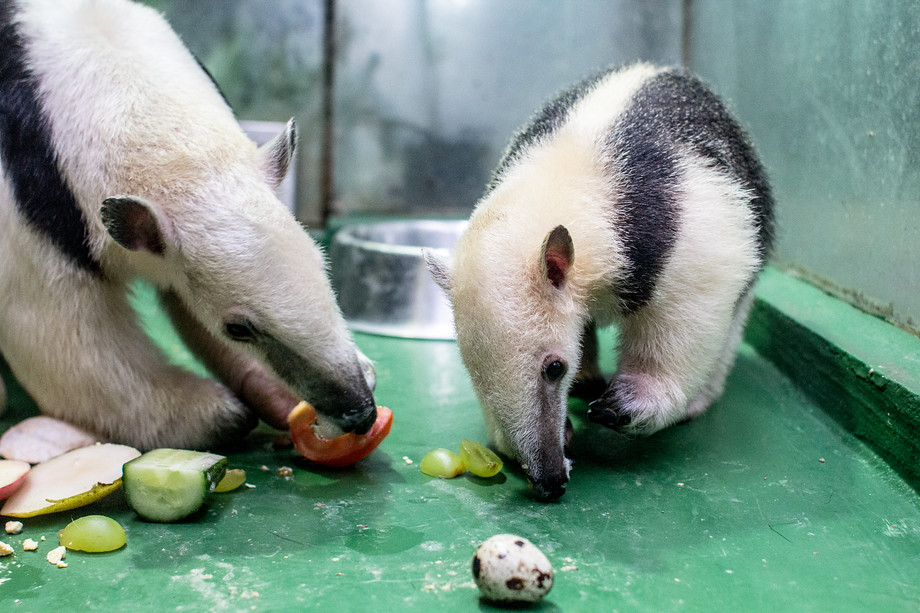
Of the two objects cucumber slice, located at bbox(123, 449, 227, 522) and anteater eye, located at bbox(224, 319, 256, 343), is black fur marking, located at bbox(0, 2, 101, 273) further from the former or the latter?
cucumber slice, located at bbox(123, 449, 227, 522)

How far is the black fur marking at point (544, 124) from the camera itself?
3.79m

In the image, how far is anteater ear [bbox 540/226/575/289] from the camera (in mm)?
2992

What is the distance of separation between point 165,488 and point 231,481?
0.37 meters

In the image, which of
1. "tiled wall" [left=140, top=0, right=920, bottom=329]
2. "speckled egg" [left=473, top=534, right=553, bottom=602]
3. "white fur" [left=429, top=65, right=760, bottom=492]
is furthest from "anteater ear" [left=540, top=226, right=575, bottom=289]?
"tiled wall" [left=140, top=0, right=920, bottom=329]

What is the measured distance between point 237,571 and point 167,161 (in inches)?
57.0

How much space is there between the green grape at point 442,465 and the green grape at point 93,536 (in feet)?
3.85

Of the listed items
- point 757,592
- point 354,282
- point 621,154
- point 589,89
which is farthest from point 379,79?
point 757,592

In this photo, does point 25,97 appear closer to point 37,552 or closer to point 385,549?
point 37,552

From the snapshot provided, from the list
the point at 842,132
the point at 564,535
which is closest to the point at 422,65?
the point at 842,132

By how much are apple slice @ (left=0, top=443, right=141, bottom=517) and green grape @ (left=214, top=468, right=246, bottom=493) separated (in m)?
0.35

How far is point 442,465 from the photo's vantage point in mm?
3387

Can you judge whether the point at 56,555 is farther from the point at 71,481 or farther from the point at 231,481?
the point at 231,481

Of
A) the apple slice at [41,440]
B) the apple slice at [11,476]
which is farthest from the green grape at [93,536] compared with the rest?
the apple slice at [41,440]

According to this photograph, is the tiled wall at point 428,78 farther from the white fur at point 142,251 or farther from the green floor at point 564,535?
the green floor at point 564,535
